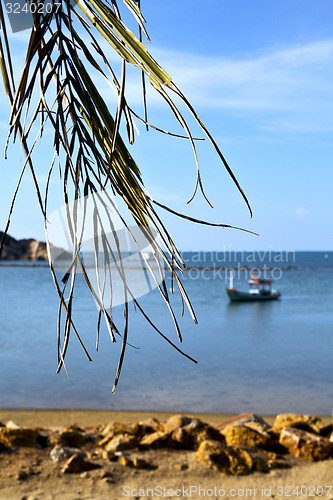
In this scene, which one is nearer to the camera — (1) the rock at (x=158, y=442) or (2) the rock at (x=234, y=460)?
(2) the rock at (x=234, y=460)

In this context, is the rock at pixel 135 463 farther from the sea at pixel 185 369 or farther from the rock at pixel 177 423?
the sea at pixel 185 369

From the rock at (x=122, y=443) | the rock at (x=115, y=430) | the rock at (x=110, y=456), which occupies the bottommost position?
the rock at (x=115, y=430)

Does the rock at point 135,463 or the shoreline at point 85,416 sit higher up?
the rock at point 135,463

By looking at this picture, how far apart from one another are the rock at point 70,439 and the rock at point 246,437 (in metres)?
1.40

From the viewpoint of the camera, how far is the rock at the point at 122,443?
14.4 feet

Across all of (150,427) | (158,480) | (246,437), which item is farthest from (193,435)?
(158,480)

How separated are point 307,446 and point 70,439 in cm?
224

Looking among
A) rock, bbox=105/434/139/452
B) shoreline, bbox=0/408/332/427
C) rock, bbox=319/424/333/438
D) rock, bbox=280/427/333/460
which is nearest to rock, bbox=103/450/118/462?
rock, bbox=105/434/139/452

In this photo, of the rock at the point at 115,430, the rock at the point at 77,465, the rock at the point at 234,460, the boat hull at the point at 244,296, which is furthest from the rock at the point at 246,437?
the boat hull at the point at 244,296

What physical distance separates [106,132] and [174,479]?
365 centimetres

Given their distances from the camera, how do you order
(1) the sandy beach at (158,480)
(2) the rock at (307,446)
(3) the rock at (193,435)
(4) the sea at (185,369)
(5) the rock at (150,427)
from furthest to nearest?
(4) the sea at (185,369), (5) the rock at (150,427), (3) the rock at (193,435), (2) the rock at (307,446), (1) the sandy beach at (158,480)

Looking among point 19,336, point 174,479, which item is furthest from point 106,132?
point 19,336

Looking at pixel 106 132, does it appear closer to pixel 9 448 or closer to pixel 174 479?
pixel 174 479

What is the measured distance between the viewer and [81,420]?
7.08 metres
